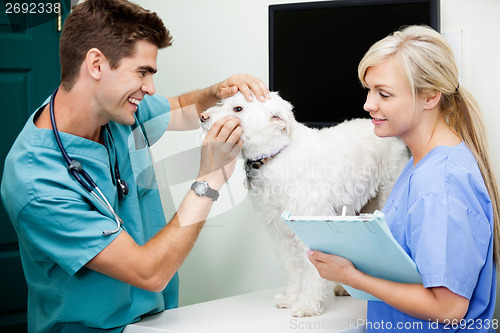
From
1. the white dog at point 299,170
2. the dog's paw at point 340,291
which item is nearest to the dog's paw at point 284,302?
the white dog at point 299,170

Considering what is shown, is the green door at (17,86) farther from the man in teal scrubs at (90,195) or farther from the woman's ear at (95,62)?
the woman's ear at (95,62)

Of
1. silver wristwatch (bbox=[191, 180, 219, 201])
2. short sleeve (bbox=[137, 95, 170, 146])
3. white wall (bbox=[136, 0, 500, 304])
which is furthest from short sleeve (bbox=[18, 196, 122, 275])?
white wall (bbox=[136, 0, 500, 304])

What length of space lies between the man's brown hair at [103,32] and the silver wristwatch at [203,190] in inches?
12.9

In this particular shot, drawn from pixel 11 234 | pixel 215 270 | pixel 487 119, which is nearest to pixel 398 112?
pixel 487 119

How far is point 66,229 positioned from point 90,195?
3.6 inches

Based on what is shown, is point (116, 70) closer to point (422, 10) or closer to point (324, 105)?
point (324, 105)

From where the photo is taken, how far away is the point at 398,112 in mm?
1102

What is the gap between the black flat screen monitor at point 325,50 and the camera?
5.33 ft

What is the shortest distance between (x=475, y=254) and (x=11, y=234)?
1.85m

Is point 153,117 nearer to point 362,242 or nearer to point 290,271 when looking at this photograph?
point 290,271

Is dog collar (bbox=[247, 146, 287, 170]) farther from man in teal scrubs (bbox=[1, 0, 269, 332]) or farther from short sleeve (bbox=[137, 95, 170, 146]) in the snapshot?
short sleeve (bbox=[137, 95, 170, 146])

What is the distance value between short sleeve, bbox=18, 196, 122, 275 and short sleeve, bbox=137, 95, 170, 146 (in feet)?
1.18

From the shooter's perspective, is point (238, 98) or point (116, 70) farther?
point (238, 98)

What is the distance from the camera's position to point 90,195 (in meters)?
1.19
